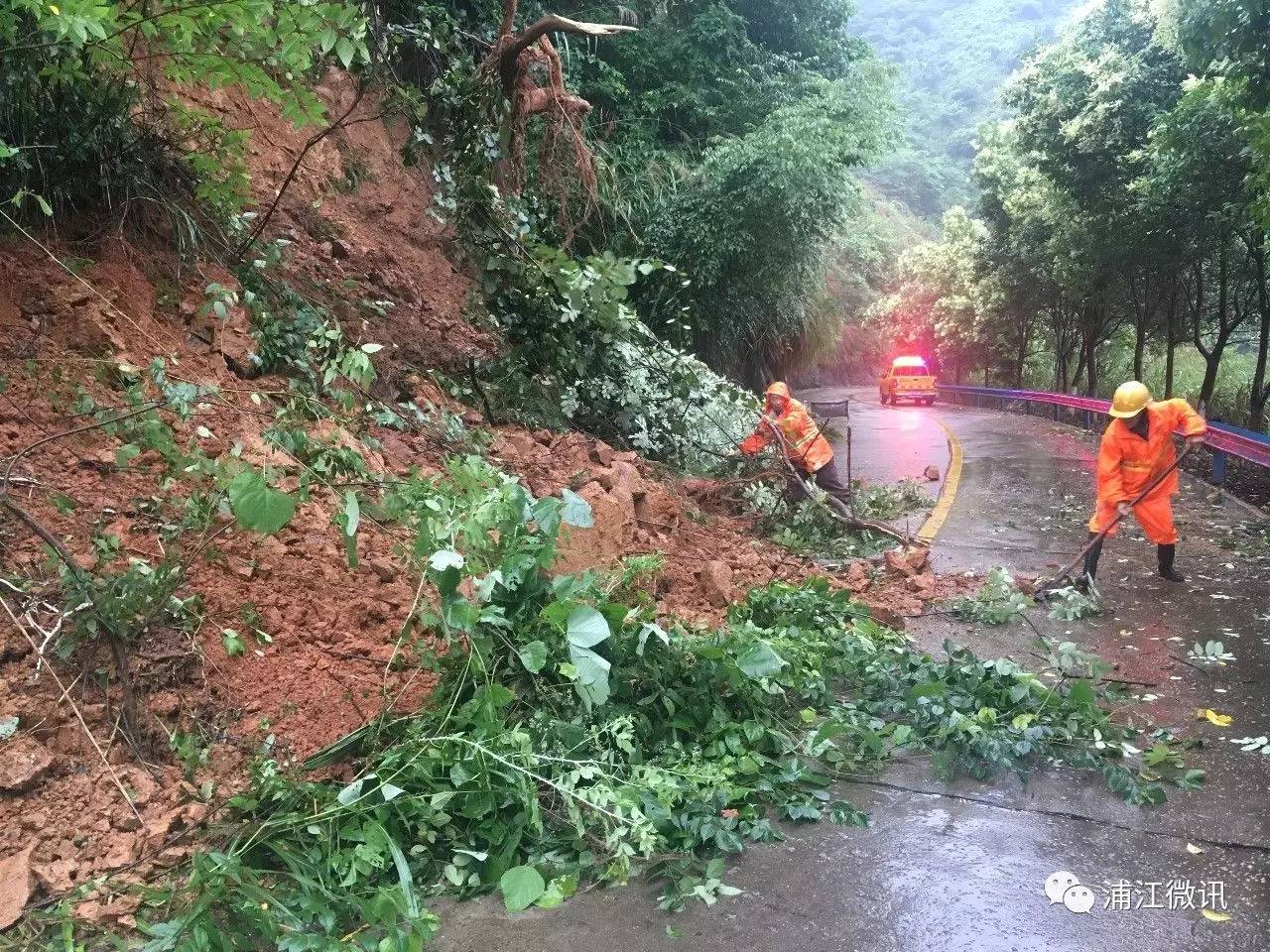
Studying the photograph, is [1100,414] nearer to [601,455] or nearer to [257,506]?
[601,455]

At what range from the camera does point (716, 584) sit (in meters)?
5.95

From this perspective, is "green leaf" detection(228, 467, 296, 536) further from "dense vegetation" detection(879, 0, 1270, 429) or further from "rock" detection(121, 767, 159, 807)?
"dense vegetation" detection(879, 0, 1270, 429)

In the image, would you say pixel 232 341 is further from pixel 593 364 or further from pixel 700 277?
pixel 700 277

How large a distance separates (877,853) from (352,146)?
7550 mm

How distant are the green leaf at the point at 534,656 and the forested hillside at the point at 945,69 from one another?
5819 cm

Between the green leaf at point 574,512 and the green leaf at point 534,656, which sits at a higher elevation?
the green leaf at point 574,512

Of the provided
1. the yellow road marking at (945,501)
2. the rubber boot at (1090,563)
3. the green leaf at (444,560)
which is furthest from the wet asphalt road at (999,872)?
the yellow road marking at (945,501)

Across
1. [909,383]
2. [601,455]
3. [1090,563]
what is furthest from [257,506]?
[909,383]

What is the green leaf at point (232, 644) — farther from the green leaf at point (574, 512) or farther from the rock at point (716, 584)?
the rock at point (716, 584)

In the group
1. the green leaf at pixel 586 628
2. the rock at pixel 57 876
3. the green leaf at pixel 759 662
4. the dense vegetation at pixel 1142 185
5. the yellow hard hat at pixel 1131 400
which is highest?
the dense vegetation at pixel 1142 185

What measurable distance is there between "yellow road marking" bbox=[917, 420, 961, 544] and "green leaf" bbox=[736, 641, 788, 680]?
461cm

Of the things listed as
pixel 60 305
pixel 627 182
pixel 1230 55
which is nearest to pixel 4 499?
pixel 60 305

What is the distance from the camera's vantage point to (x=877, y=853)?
3.40 metres

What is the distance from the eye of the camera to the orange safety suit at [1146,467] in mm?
7188
